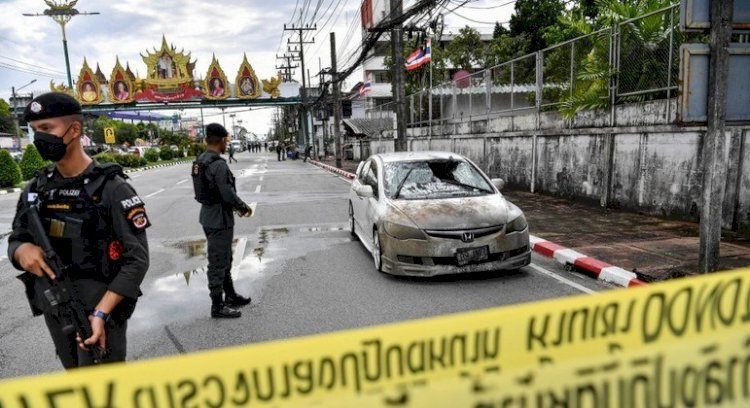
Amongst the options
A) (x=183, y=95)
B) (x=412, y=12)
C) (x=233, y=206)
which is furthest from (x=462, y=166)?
(x=183, y=95)

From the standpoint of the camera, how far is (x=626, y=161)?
990 cm

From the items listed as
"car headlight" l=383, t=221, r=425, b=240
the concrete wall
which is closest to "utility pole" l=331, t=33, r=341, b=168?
the concrete wall

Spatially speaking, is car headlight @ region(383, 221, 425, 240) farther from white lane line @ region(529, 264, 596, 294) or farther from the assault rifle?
the assault rifle

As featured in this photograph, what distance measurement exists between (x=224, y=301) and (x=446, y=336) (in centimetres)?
422

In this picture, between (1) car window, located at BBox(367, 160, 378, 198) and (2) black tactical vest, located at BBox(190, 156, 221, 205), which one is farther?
(1) car window, located at BBox(367, 160, 378, 198)

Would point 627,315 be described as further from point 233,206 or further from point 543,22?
point 543,22

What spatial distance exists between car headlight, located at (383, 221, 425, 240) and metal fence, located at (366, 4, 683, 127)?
238 inches

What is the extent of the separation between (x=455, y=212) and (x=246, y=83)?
42.1m

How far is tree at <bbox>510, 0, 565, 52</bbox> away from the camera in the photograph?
36000 mm

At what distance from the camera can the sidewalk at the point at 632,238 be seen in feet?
20.0

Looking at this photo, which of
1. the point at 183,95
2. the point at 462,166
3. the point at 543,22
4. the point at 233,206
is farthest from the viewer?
the point at 183,95

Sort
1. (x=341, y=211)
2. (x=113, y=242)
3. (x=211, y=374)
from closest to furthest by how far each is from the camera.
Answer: (x=211, y=374) < (x=113, y=242) < (x=341, y=211)

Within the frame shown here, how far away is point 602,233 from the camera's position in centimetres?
812

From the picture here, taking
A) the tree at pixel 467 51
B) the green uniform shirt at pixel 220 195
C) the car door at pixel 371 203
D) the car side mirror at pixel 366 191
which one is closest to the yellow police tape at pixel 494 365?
the green uniform shirt at pixel 220 195
